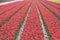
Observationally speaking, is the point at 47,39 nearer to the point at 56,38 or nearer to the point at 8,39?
the point at 56,38

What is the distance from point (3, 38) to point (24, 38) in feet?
3.25

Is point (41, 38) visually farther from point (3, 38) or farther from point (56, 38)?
point (3, 38)

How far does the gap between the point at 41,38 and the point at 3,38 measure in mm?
1796

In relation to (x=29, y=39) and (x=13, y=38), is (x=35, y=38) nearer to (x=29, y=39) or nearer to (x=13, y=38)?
(x=29, y=39)

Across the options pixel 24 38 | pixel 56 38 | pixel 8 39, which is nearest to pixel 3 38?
pixel 8 39

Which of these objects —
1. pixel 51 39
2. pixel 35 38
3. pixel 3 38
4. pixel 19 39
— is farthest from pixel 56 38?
pixel 3 38

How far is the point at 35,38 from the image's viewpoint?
9625 mm

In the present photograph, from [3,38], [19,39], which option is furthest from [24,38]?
[3,38]

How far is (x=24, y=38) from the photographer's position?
9.63 meters

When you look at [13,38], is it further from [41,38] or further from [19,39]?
[41,38]

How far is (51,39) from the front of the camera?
9.38m

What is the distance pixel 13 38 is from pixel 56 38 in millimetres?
2021

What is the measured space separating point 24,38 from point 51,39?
1277 millimetres

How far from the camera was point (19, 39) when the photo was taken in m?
9.53
